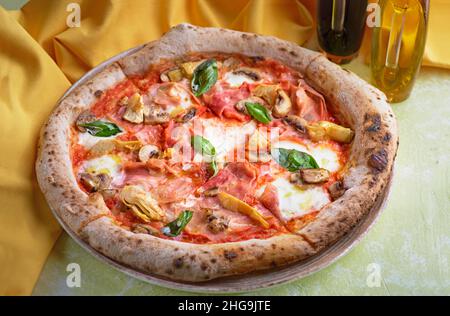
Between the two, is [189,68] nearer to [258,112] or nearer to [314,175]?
[258,112]

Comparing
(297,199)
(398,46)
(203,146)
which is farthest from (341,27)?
(297,199)

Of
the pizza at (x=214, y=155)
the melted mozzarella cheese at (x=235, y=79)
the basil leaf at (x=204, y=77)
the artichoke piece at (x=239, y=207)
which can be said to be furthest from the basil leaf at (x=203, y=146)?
the melted mozzarella cheese at (x=235, y=79)

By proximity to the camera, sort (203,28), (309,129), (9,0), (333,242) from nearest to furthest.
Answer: (333,242), (309,129), (203,28), (9,0)

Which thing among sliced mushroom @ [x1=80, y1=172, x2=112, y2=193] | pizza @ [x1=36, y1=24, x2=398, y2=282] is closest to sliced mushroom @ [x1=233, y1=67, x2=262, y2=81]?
pizza @ [x1=36, y1=24, x2=398, y2=282]

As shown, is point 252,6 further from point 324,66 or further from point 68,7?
point 68,7

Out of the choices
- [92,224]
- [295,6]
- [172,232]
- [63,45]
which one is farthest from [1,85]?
[295,6]

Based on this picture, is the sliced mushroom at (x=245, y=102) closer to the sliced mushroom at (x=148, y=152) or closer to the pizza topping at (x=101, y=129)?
the sliced mushroom at (x=148, y=152)
